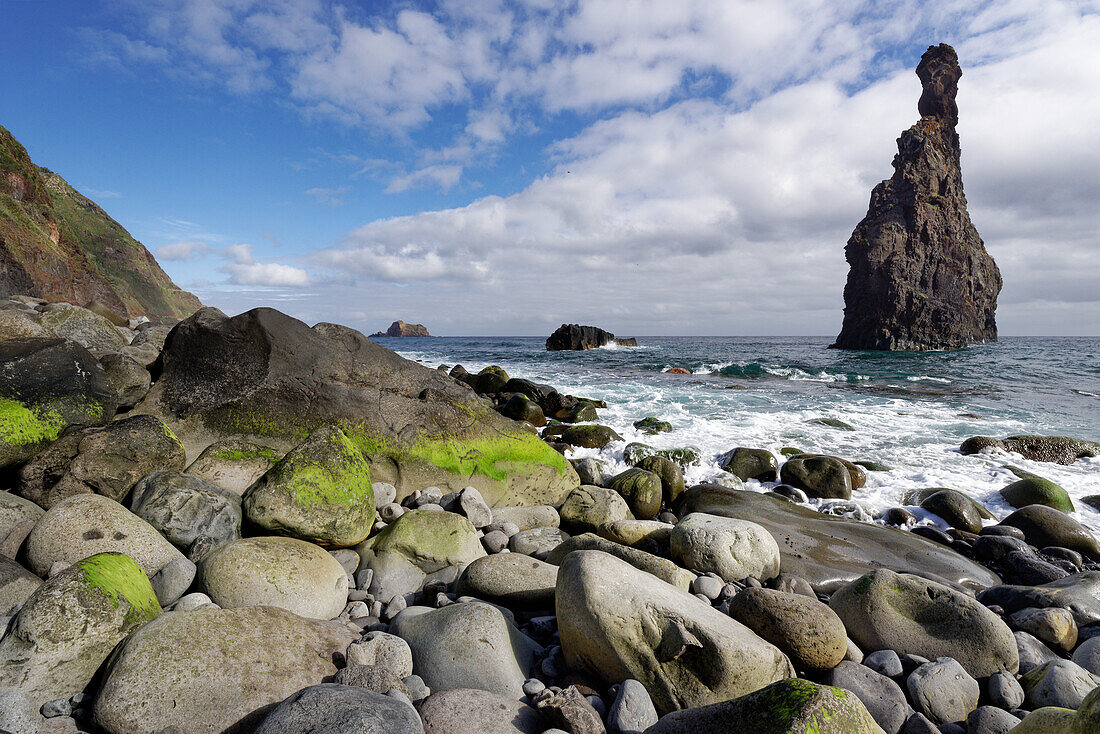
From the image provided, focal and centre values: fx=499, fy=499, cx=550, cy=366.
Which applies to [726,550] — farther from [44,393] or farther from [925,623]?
[44,393]

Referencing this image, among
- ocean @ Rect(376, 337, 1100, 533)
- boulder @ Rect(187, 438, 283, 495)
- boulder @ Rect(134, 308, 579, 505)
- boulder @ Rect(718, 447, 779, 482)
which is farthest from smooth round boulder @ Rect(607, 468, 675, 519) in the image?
boulder @ Rect(187, 438, 283, 495)

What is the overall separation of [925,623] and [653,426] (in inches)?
371

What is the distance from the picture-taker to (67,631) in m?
2.70

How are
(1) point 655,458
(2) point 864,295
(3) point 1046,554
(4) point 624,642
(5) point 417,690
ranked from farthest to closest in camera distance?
(2) point 864,295 < (1) point 655,458 < (3) point 1046,554 < (4) point 624,642 < (5) point 417,690

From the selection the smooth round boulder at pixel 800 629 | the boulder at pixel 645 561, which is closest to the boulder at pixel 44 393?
Result: the boulder at pixel 645 561

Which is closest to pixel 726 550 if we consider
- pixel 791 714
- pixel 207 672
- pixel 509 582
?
pixel 509 582

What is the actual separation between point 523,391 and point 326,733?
50.7 feet

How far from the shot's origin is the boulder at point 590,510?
21.8 feet

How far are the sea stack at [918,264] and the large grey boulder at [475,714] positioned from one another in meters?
67.6

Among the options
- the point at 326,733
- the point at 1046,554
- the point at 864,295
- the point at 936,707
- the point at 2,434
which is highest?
the point at 864,295

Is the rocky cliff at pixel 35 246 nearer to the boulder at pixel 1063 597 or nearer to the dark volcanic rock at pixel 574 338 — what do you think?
→ the boulder at pixel 1063 597

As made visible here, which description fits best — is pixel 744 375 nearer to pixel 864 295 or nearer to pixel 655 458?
pixel 655 458

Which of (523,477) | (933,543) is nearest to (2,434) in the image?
(523,477)

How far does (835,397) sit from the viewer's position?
64.8 ft
